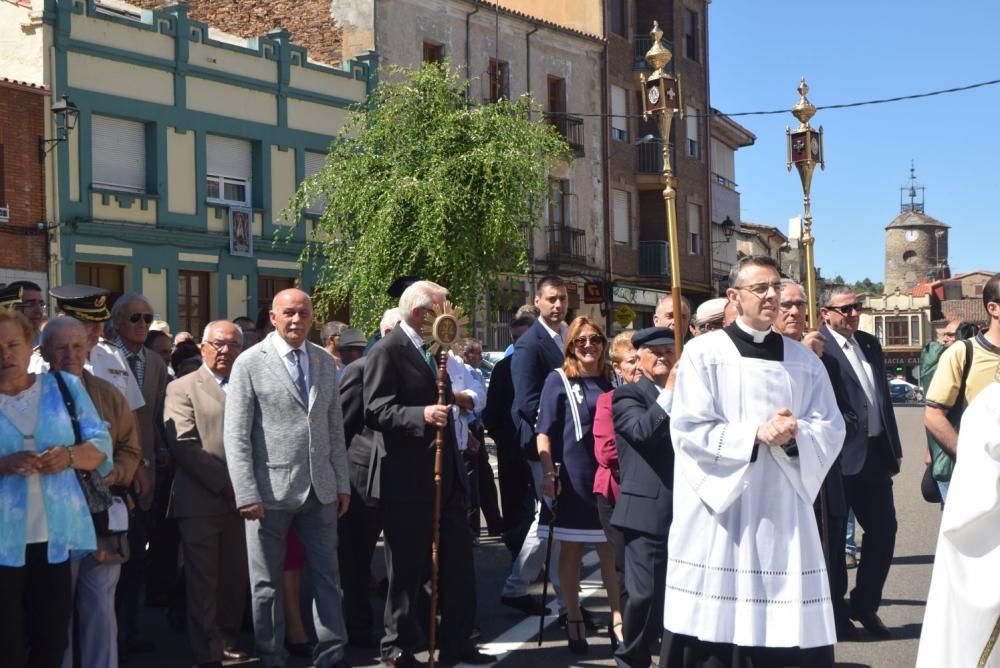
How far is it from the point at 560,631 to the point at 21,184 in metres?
16.7

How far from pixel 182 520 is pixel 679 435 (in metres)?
3.13

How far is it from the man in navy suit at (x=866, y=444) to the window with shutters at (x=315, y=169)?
62.7 ft

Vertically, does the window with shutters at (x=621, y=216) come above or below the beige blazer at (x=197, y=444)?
above

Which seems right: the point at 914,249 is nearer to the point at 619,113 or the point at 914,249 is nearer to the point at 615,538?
the point at 619,113

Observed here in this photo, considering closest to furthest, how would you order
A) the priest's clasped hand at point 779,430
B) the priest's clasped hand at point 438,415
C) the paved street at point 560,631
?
the priest's clasped hand at point 779,430
the priest's clasped hand at point 438,415
the paved street at point 560,631

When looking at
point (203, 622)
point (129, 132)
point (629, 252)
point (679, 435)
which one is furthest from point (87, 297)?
point (629, 252)

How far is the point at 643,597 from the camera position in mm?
6598

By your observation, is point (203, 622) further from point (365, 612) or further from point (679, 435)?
point (679, 435)

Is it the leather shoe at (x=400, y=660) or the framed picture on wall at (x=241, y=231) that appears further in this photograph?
the framed picture on wall at (x=241, y=231)

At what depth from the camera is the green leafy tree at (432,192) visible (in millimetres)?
22156

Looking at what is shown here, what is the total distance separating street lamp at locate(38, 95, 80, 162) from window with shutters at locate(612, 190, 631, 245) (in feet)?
60.2

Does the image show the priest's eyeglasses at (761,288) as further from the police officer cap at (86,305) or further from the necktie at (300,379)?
the police officer cap at (86,305)

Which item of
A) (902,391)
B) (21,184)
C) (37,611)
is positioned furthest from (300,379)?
(902,391)

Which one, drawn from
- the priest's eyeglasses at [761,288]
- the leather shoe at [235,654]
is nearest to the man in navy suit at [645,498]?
the priest's eyeglasses at [761,288]
